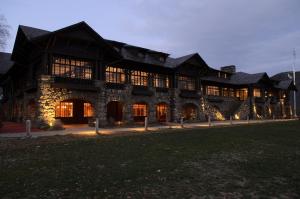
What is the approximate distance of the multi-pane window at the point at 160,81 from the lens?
1325 inches

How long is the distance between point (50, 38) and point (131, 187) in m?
19.0

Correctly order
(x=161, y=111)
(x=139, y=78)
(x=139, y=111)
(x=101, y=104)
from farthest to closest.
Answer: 1. (x=161, y=111)
2. (x=139, y=111)
3. (x=139, y=78)
4. (x=101, y=104)

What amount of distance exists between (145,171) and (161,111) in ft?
87.3

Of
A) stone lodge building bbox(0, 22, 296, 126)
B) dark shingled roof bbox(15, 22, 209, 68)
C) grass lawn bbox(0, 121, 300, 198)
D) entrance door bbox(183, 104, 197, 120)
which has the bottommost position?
grass lawn bbox(0, 121, 300, 198)

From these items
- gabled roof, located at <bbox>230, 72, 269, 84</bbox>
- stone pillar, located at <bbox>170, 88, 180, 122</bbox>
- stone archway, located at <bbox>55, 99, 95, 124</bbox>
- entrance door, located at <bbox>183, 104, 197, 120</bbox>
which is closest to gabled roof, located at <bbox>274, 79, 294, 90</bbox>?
gabled roof, located at <bbox>230, 72, 269, 84</bbox>

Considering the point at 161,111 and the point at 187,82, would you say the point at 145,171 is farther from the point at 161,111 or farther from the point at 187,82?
the point at 187,82

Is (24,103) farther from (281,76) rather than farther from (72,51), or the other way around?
(281,76)

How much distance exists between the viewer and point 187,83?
37.0 meters

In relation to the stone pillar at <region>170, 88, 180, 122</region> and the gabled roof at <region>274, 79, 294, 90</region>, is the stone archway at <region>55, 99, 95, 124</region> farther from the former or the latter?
the gabled roof at <region>274, 79, 294, 90</region>

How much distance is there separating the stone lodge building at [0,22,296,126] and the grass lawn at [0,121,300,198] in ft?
36.5

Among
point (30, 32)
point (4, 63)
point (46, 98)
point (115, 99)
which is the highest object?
point (4, 63)

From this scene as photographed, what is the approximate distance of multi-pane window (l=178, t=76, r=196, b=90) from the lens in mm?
36119

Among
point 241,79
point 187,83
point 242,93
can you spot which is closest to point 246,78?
point 241,79

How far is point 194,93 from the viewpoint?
121ft
